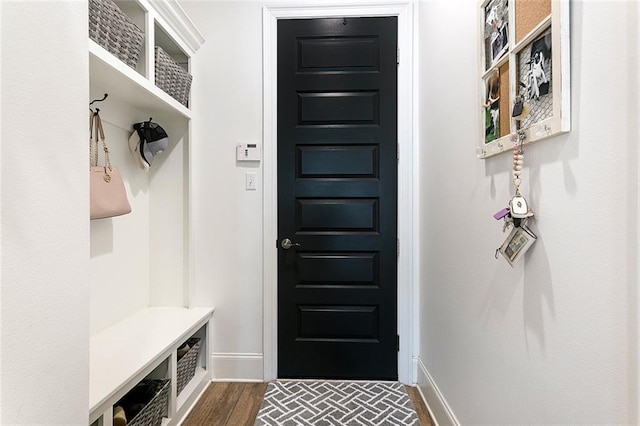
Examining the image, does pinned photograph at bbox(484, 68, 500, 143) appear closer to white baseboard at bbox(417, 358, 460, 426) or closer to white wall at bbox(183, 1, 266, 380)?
white baseboard at bbox(417, 358, 460, 426)

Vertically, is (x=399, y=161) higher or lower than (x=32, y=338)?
higher

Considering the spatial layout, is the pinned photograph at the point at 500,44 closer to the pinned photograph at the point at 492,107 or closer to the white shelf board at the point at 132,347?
the pinned photograph at the point at 492,107

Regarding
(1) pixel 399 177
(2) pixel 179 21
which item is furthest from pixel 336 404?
(2) pixel 179 21

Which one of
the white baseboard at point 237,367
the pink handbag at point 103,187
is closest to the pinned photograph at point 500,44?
the pink handbag at point 103,187

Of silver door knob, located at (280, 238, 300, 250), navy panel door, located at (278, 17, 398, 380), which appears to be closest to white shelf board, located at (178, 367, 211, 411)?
navy panel door, located at (278, 17, 398, 380)

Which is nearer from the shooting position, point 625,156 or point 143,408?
point 625,156

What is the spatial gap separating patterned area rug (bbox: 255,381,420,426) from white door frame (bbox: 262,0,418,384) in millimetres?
180

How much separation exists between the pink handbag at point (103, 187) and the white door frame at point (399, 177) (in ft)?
2.68

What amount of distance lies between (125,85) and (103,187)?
469mm

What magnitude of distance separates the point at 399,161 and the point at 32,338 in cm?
188

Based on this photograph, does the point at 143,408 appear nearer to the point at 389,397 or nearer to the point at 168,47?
the point at 389,397

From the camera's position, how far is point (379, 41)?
2.14 meters

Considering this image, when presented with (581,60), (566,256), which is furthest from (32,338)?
(581,60)

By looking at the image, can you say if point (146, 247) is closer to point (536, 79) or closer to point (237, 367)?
point (237, 367)
